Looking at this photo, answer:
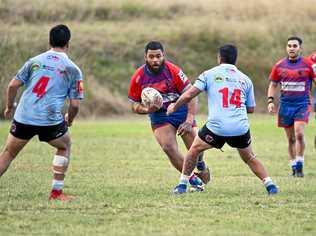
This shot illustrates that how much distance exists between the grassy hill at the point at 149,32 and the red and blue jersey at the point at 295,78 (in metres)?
21.7

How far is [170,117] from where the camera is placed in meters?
12.8

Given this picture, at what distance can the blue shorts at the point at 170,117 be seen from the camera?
42.1 feet

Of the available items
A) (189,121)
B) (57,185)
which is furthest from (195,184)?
(57,185)

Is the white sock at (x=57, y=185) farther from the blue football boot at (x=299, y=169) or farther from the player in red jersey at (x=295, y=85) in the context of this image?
the player in red jersey at (x=295, y=85)

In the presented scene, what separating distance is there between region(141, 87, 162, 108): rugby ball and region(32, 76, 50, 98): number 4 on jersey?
1646 millimetres

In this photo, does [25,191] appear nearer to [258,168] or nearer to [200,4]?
[258,168]

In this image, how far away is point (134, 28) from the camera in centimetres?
4388

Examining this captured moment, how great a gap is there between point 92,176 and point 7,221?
17.9ft

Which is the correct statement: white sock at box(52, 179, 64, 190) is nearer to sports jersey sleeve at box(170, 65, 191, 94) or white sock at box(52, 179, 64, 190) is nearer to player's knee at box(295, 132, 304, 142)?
sports jersey sleeve at box(170, 65, 191, 94)

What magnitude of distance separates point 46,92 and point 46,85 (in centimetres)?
8

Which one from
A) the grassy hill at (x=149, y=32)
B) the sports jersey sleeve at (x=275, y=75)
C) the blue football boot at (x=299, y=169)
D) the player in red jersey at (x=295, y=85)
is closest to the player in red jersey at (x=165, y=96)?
the blue football boot at (x=299, y=169)

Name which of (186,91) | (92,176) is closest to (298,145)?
(92,176)

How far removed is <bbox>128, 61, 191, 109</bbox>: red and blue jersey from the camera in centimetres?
1265

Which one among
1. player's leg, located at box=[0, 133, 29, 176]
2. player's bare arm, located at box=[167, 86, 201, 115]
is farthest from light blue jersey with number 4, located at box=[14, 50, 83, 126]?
player's bare arm, located at box=[167, 86, 201, 115]
